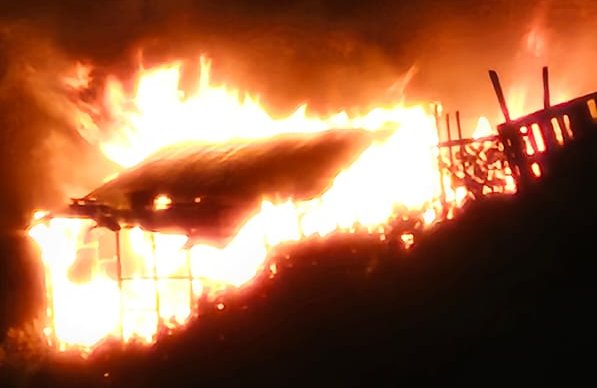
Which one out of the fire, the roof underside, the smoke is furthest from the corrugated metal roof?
the smoke

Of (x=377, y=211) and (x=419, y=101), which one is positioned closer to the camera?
(x=377, y=211)

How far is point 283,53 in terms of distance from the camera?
19594mm

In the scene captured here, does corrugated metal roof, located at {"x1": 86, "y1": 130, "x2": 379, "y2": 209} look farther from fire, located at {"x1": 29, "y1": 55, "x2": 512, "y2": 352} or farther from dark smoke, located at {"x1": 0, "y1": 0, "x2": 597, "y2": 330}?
dark smoke, located at {"x1": 0, "y1": 0, "x2": 597, "y2": 330}

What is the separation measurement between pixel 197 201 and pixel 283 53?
18.2 ft

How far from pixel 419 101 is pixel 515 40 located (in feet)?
7.64

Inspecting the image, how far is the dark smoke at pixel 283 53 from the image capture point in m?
19.4

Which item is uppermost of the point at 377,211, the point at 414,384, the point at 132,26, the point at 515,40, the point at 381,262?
the point at 132,26

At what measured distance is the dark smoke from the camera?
63.7ft

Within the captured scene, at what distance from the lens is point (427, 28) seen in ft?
64.3

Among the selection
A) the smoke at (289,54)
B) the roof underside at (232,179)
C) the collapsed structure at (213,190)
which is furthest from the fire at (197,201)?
the smoke at (289,54)

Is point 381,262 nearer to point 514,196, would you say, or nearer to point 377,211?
point 514,196

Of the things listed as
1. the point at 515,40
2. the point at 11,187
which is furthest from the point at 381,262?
the point at 11,187

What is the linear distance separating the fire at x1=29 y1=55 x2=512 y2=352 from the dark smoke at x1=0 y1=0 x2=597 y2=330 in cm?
61

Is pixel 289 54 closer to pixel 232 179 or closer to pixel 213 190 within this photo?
pixel 232 179
